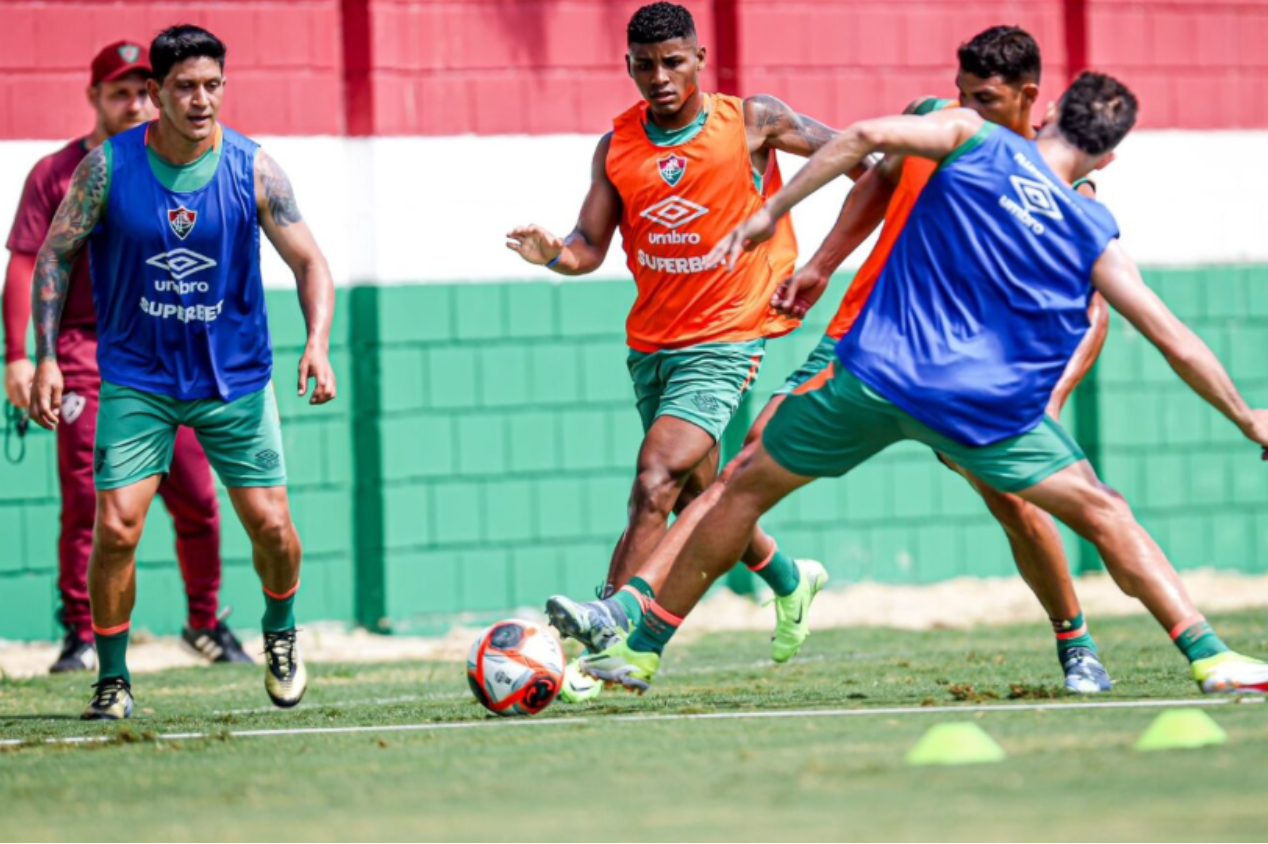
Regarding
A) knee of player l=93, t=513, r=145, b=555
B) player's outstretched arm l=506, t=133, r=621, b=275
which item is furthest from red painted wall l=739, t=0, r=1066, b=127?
knee of player l=93, t=513, r=145, b=555

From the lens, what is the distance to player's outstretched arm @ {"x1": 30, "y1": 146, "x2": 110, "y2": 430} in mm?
7750

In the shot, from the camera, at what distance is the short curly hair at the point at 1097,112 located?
21.9ft

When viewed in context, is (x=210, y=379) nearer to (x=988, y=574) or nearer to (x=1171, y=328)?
(x=1171, y=328)

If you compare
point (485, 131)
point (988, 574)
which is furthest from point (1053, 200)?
point (988, 574)

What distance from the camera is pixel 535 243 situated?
7.83m

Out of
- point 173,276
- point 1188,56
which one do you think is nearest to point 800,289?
point 173,276

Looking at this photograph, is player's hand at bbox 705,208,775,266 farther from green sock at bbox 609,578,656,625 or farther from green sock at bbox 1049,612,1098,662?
green sock at bbox 1049,612,1098,662

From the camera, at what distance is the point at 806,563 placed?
29.3 feet

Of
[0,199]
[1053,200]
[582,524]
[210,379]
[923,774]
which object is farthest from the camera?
[582,524]

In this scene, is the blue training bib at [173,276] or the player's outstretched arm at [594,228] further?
the player's outstretched arm at [594,228]

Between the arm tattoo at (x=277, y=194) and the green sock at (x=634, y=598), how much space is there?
1.96m

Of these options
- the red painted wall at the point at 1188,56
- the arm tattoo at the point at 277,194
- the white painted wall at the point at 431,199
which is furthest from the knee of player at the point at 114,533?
the red painted wall at the point at 1188,56

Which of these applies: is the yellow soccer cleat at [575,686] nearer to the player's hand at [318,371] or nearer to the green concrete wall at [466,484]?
the player's hand at [318,371]

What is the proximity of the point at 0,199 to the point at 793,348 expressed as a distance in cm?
476
